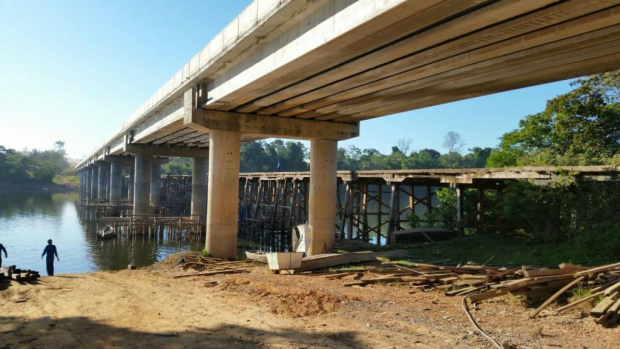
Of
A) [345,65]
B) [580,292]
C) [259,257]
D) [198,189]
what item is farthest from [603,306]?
[198,189]

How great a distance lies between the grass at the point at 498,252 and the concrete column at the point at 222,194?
5.89 metres

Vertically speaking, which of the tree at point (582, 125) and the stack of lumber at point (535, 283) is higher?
the tree at point (582, 125)

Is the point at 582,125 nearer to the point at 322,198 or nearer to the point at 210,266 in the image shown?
the point at 322,198

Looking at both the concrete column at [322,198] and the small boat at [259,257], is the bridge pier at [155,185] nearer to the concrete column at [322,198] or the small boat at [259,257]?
the concrete column at [322,198]

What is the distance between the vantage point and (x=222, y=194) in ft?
52.9

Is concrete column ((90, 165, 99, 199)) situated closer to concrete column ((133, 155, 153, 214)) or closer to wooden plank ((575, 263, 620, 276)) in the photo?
concrete column ((133, 155, 153, 214))

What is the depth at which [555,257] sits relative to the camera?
A: 11664mm

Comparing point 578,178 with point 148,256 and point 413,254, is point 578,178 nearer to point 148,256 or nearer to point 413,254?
point 413,254

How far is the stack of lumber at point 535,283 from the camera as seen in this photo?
21.2 ft

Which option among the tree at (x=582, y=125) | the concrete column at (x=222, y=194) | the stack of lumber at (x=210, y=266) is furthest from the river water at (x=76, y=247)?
the tree at (x=582, y=125)

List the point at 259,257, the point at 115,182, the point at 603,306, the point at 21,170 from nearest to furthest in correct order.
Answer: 1. the point at 603,306
2. the point at 259,257
3. the point at 115,182
4. the point at 21,170

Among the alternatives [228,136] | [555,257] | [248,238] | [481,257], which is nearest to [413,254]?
[481,257]

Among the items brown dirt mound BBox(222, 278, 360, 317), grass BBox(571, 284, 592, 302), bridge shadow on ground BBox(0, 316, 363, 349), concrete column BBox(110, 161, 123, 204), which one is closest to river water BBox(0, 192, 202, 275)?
concrete column BBox(110, 161, 123, 204)

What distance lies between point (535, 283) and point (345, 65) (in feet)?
20.2
